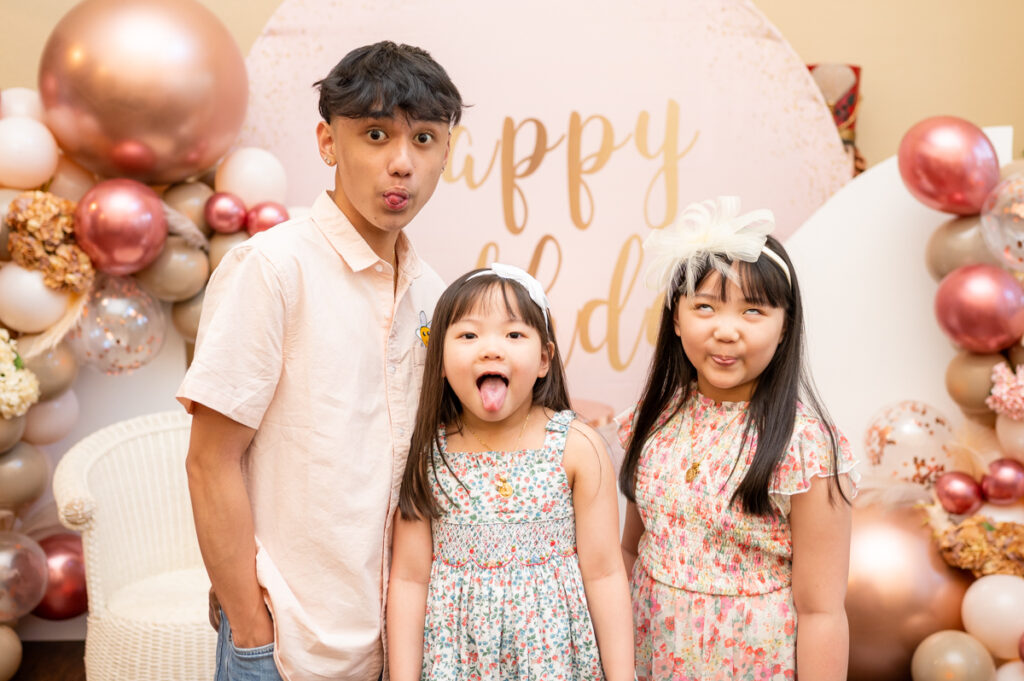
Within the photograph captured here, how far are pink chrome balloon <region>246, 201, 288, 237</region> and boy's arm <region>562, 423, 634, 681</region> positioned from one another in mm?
1594

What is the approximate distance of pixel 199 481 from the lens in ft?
4.83

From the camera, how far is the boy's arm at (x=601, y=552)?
157 cm

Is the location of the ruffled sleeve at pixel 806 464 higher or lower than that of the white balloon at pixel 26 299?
lower

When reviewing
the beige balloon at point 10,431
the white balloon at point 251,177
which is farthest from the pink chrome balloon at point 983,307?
the beige balloon at point 10,431

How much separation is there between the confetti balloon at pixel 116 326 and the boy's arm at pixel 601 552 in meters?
1.70

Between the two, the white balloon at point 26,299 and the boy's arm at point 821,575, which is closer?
the boy's arm at point 821,575

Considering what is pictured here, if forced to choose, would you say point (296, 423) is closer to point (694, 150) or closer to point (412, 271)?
point (412, 271)

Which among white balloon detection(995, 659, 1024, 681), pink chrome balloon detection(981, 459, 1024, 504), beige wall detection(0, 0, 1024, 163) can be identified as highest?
beige wall detection(0, 0, 1024, 163)

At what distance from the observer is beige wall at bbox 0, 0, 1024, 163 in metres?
3.64

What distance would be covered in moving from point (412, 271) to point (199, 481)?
520 mm

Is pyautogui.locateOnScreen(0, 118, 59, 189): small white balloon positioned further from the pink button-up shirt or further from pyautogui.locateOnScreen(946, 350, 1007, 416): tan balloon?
pyautogui.locateOnScreen(946, 350, 1007, 416): tan balloon

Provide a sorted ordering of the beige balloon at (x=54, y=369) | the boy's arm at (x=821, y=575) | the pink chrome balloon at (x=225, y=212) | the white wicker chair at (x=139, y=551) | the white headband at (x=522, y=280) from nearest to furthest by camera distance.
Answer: the boy's arm at (x=821, y=575)
the white headband at (x=522, y=280)
the white wicker chair at (x=139, y=551)
the beige balloon at (x=54, y=369)
the pink chrome balloon at (x=225, y=212)

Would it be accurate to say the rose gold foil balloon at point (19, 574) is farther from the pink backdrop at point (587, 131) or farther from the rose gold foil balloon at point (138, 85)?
the pink backdrop at point (587, 131)

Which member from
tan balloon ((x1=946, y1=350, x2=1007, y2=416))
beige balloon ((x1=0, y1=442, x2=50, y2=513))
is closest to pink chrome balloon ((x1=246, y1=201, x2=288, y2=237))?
beige balloon ((x1=0, y1=442, x2=50, y2=513))
